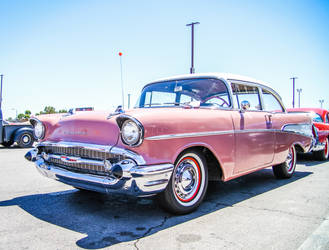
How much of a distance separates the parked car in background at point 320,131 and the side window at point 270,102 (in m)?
1.83

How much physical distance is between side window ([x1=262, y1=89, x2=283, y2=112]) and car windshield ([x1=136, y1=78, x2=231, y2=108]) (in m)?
1.05

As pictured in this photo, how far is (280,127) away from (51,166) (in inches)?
132

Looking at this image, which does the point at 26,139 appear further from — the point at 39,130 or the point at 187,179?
the point at 187,179

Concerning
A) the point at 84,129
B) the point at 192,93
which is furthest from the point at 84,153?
the point at 192,93

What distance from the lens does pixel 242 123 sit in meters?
3.61

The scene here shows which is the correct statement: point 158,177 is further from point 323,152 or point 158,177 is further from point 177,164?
point 323,152

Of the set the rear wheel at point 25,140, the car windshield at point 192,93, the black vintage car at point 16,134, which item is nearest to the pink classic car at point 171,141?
the car windshield at point 192,93

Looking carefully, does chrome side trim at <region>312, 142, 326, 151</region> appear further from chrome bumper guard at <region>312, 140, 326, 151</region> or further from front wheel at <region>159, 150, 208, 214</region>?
front wheel at <region>159, 150, 208, 214</region>

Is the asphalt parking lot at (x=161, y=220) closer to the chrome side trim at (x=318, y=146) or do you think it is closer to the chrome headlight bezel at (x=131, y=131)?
the chrome headlight bezel at (x=131, y=131)

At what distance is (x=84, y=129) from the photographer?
2.86 m

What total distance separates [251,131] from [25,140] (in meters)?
9.98

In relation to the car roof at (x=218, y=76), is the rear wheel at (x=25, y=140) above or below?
below

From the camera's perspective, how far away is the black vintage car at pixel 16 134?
35.0 feet

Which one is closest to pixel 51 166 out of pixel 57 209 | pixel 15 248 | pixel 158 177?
pixel 57 209
